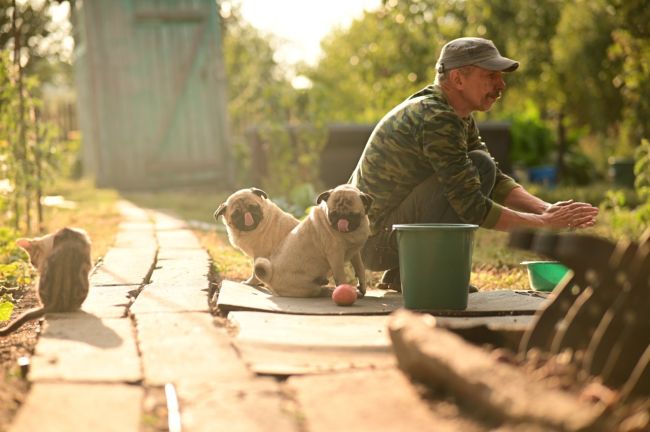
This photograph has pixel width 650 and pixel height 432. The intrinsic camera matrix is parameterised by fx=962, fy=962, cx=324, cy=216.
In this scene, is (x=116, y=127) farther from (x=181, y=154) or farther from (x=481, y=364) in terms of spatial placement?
(x=481, y=364)

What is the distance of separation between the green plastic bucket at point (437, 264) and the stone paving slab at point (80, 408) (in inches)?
67.4

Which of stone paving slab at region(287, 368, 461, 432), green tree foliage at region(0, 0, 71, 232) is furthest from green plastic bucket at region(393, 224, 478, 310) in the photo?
green tree foliage at region(0, 0, 71, 232)

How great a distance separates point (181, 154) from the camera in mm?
14461

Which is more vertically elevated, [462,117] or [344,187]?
[462,117]

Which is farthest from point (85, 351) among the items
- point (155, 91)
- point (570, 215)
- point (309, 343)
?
point (155, 91)

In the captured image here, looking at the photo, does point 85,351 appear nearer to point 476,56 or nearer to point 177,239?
point 476,56

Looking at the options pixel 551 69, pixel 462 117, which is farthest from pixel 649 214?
pixel 551 69

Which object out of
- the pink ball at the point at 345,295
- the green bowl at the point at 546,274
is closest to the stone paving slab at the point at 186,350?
the pink ball at the point at 345,295

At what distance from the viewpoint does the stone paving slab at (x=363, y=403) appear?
2.67m

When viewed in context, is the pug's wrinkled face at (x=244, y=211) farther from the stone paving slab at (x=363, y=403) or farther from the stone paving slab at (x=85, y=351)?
the stone paving slab at (x=363, y=403)

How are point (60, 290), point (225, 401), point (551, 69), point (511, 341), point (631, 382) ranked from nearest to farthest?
1. point (631, 382)
2. point (225, 401)
3. point (511, 341)
4. point (60, 290)
5. point (551, 69)

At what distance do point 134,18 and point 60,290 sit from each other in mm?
10430

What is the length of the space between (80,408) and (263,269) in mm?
2204

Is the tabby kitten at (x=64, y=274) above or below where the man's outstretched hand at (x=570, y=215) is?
below
